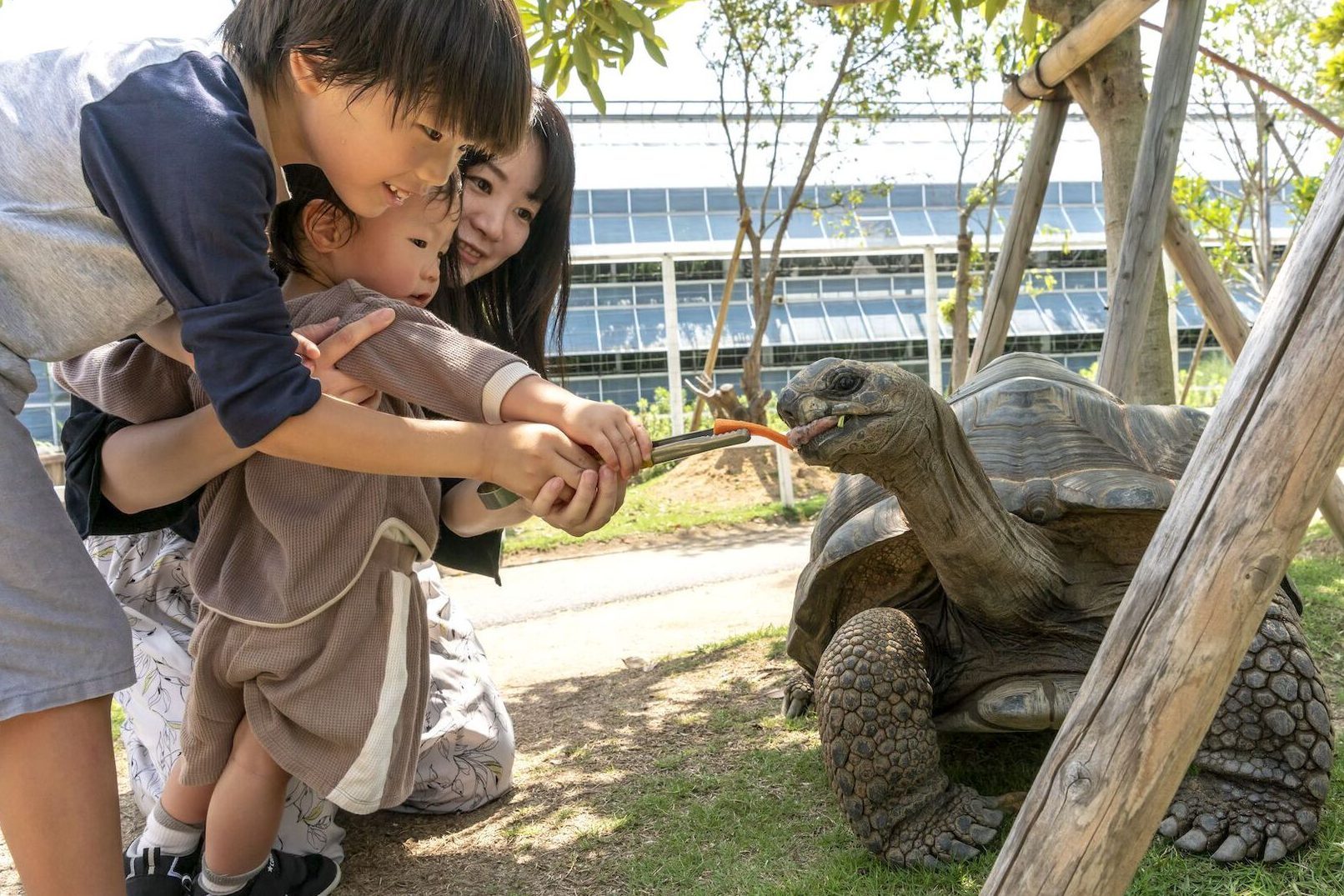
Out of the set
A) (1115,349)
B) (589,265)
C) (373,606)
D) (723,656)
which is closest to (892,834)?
(373,606)

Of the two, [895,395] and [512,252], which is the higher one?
[512,252]

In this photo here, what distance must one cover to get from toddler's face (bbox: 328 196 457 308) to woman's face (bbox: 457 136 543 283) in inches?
12.3

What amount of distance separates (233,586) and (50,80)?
91 centimetres

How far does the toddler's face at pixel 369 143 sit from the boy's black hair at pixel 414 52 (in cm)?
2

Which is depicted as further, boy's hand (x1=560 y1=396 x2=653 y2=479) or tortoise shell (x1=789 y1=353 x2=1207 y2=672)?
tortoise shell (x1=789 y1=353 x2=1207 y2=672)

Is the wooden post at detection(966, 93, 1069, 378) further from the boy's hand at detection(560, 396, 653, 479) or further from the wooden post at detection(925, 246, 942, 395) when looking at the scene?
the wooden post at detection(925, 246, 942, 395)

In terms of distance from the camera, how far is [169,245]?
1.34 meters

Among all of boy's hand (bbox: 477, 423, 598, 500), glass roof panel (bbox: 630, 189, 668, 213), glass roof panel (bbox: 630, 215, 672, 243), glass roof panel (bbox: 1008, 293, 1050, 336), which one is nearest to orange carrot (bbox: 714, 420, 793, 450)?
boy's hand (bbox: 477, 423, 598, 500)

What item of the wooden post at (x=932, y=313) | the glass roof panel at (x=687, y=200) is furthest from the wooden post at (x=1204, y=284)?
the glass roof panel at (x=687, y=200)

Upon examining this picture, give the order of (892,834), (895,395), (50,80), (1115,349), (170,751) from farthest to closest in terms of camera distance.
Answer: (1115,349)
(170,751)
(892,834)
(895,395)
(50,80)

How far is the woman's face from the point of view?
236cm

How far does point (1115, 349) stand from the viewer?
360 centimetres

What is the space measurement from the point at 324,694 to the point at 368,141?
99 centimetres

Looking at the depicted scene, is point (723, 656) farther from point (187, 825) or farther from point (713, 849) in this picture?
point (187, 825)
